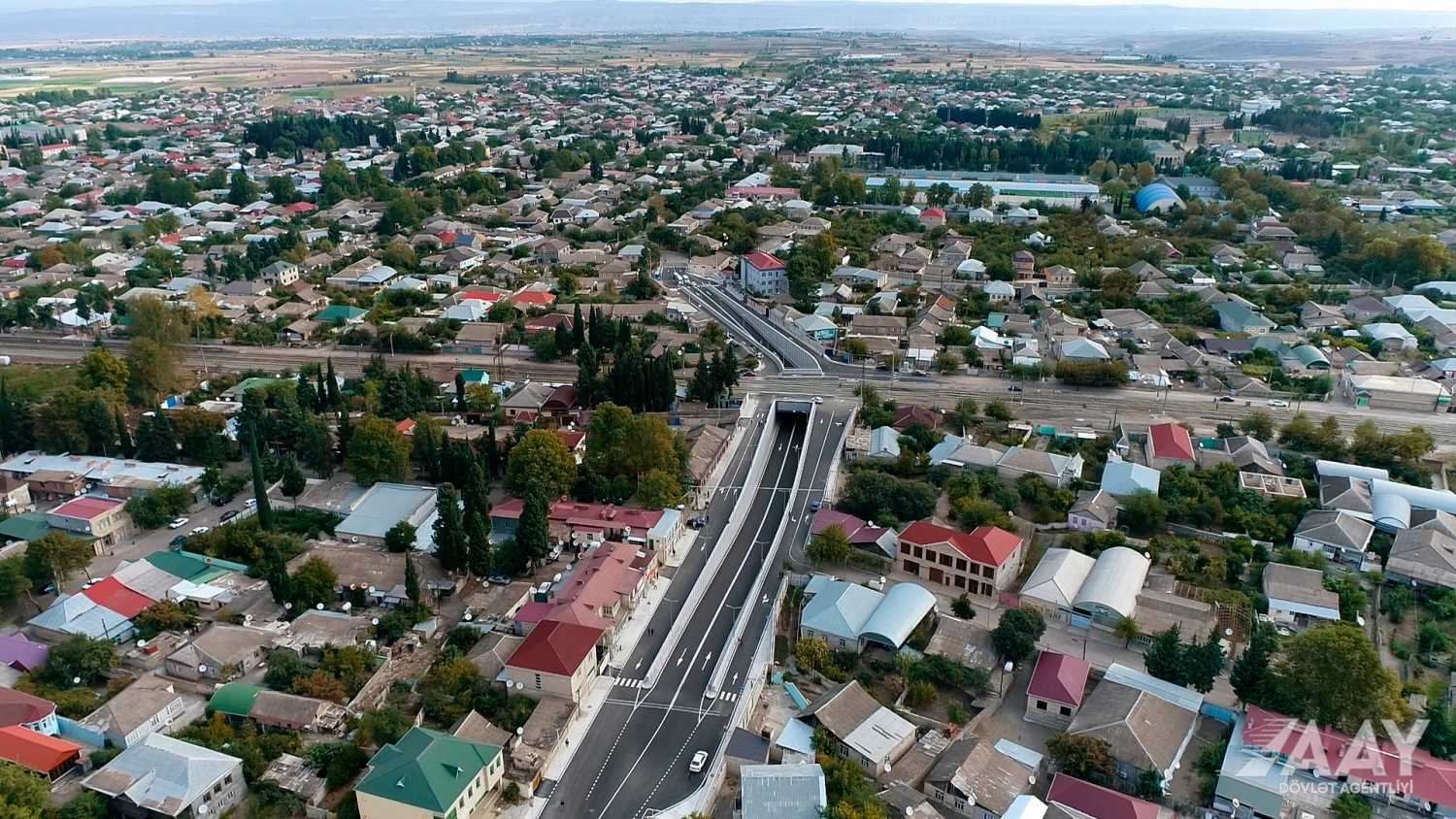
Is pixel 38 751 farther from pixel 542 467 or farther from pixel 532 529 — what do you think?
pixel 542 467

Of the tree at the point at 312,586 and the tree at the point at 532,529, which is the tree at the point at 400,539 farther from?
the tree at the point at 532,529

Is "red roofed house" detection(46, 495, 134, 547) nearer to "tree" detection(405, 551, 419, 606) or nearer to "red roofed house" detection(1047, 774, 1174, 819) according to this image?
"tree" detection(405, 551, 419, 606)

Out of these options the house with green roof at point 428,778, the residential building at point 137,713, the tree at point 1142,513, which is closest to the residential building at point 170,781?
the residential building at point 137,713

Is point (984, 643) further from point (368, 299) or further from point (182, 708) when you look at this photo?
point (368, 299)

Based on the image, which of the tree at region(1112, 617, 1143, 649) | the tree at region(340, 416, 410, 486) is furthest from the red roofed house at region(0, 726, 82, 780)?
the tree at region(1112, 617, 1143, 649)

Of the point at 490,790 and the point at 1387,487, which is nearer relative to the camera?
the point at 490,790

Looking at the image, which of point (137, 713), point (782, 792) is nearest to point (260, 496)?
point (137, 713)

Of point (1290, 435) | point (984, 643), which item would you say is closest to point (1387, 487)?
point (1290, 435)
